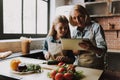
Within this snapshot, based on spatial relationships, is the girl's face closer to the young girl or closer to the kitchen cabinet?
the young girl

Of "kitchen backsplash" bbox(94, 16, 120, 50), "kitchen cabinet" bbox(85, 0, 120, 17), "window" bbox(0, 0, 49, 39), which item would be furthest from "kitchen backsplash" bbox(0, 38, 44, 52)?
"kitchen backsplash" bbox(94, 16, 120, 50)

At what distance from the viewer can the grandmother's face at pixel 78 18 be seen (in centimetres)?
183

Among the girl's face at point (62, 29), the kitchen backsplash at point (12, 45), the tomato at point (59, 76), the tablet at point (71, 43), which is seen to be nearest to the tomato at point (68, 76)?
the tomato at point (59, 76)

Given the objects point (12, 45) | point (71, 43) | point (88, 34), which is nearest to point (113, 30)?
point (88, 34)

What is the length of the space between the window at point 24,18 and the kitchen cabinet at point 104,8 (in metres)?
1.25

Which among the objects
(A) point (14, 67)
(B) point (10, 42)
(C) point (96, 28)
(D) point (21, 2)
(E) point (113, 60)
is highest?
(D) point (21, 2)

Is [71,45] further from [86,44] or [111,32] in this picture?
[111,32]

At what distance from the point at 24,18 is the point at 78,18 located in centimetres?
179

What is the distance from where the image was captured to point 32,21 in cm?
365

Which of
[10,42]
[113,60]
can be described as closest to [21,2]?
[10,42]

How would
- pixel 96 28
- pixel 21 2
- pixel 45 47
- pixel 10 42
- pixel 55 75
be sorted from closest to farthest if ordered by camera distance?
pixel 55 75 → pixel 96 28 → pixel 45 47 → pixel 10 42 → pixel 21 2

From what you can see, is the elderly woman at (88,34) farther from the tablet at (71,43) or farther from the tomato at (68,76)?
the tomato at (68,76)

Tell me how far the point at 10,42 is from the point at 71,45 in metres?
1.43

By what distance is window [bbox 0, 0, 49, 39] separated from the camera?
9.46 ft
